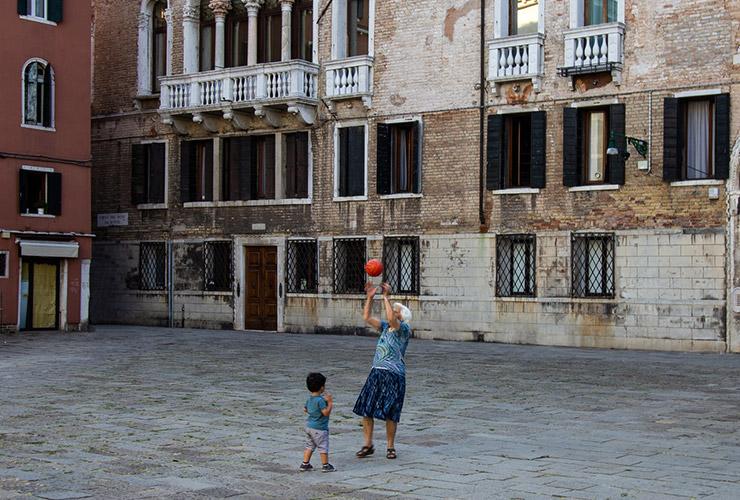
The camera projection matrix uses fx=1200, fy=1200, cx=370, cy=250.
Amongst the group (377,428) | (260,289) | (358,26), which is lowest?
(377,428)

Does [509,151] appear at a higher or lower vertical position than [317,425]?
higher

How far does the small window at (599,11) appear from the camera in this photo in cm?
2595

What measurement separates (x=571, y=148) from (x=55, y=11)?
13.3 metres

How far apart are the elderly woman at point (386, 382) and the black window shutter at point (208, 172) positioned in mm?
22978

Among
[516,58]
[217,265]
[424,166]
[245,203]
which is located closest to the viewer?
[516,58]

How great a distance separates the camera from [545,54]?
2681 centimetres

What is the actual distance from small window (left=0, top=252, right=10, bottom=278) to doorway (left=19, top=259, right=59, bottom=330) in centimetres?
66

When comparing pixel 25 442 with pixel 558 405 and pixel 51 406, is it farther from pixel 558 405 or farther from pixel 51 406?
pixel 558 405

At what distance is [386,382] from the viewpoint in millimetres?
10375

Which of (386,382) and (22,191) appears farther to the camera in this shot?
(22,191)

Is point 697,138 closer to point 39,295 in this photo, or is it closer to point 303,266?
point 303,266

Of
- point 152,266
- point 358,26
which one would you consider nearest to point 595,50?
point 358,26

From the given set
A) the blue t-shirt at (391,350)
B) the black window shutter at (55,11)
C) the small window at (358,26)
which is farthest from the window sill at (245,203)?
the blue t-shirt at (391,350)

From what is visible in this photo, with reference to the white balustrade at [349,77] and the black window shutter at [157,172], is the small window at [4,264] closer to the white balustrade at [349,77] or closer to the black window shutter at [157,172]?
the black window shutter at [157,172]
